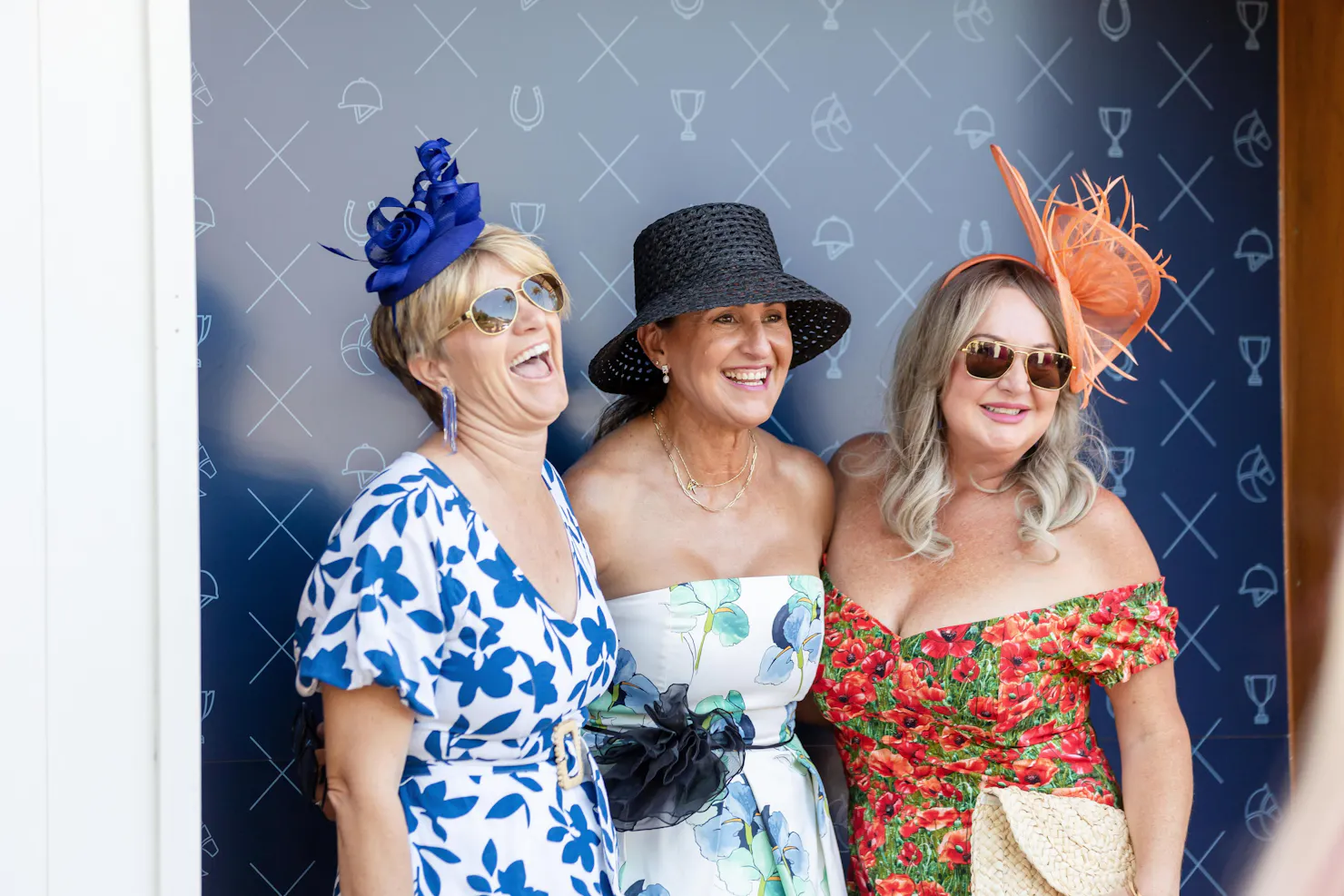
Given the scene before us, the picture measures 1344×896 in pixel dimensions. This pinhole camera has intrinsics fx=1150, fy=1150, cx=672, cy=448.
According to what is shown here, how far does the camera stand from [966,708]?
8.61 ft

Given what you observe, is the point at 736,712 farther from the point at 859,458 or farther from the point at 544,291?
the point at 544,291

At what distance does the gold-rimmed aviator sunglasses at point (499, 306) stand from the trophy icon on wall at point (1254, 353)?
2.49 m

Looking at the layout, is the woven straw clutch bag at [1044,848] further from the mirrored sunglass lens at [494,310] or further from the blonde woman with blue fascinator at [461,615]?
the mirrored sunglass lens at [494,310]

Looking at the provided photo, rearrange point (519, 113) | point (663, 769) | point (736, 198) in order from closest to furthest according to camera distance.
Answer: point (663, 769), point (519, 113), point (736, 198)

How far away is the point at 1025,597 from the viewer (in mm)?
2697

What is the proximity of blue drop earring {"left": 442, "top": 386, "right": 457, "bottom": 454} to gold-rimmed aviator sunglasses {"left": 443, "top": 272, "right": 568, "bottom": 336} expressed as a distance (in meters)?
0.12

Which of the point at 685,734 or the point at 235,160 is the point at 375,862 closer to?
the point at 685,734

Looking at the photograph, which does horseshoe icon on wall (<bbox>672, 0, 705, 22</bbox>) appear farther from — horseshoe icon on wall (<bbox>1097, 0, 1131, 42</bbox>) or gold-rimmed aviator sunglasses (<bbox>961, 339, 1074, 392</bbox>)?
gold-rimmed aviator sunglasses (<bbox>961, 339, 1074, 392</bbox>)

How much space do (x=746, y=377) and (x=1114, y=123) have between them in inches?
67.2

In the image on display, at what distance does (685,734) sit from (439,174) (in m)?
1.31

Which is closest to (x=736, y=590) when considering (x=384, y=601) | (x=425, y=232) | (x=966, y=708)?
(x=966, y=708)

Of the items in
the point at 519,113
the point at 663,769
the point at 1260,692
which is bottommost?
the point at 1260,692

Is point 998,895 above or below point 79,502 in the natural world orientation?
below

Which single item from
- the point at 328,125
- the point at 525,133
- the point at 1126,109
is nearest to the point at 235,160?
the point at 328,125
